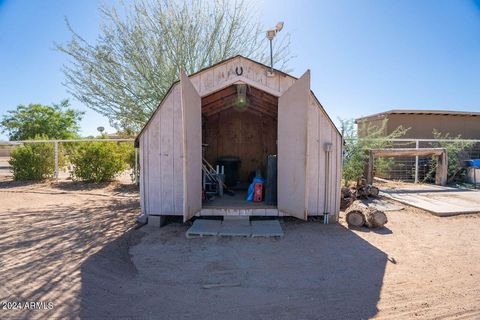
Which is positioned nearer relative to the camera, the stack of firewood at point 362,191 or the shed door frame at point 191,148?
the shed door frame at point 191,148

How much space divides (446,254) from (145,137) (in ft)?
16.6

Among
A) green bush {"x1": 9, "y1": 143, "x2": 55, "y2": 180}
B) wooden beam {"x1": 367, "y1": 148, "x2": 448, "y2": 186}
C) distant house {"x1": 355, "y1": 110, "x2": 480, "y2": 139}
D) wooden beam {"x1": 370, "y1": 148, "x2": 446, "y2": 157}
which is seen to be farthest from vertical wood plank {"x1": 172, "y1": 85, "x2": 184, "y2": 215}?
distant house {"x1": 355, "y1": 110, "x2": 480, "y2": 139}

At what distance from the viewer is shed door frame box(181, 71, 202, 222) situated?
423 centimetres

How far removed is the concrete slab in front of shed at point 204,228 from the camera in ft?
14.2

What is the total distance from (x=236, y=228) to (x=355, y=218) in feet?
7.31

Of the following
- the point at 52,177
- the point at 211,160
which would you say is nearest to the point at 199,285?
the point at 211,160

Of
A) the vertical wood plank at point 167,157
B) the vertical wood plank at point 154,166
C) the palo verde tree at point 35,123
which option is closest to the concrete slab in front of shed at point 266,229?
the vertical wood plank at point 167,157

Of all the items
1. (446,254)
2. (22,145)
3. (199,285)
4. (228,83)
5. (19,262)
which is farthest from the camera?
(22,145)

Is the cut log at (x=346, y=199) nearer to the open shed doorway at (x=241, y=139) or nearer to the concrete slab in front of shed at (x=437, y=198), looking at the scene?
the concrete slab in front of shed at (x=437, y=198)

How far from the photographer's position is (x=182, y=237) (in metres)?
4.38

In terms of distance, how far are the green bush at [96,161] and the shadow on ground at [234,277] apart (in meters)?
6.23

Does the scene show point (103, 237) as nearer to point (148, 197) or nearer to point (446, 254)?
point (148, 197)

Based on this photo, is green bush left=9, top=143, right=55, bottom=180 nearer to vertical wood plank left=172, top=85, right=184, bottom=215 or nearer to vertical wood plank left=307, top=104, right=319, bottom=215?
vertical wood plank left=172, top=85, right=184, bottom=215

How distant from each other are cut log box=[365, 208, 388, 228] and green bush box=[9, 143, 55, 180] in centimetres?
1103
